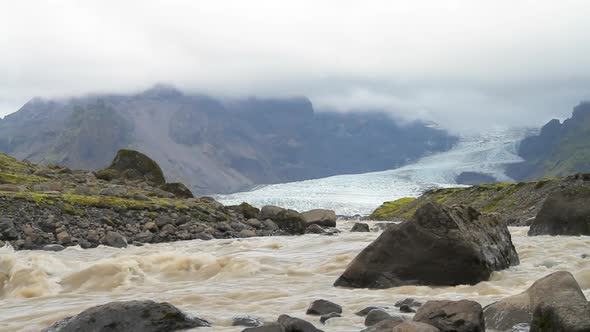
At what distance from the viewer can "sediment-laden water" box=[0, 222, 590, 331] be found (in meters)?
11.6

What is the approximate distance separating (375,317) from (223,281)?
23.3 feet

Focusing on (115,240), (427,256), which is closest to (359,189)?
(115,240)

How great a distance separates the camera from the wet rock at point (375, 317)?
934 cm

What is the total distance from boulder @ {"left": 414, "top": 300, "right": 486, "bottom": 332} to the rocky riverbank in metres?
17.2

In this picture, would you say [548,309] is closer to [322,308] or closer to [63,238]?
[322,308]

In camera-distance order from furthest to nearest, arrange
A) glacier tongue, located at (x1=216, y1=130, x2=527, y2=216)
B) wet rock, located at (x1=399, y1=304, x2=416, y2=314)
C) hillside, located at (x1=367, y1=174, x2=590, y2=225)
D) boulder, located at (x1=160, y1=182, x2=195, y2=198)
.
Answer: glacier tongue, located at (x1=216, y1=130, x2=527, y2=216)
hillside, located at (x1=367, y1=174, x2=590, y2=225)
boulder, located at (x1=160, y1=182, x2=195, y2=198)
wet rock, located at (x1=399, y1=304, x2=416, y2=314)

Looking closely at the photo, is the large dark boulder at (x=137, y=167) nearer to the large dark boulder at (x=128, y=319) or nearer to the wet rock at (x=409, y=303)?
the wet rock at (x=409, y=303)

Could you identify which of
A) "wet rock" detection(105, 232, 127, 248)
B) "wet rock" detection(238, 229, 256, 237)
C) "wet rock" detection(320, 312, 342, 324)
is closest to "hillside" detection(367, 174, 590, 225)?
"wet rock" detection(238, 229, 256, 237)

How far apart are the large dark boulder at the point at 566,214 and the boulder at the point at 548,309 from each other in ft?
56.2

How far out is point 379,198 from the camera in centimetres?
12912

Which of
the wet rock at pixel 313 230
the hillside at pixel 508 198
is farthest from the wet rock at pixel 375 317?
the hillside at pixel 508 198

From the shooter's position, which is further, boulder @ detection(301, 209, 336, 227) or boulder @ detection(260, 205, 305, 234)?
boulder @ detection(301, 209, 336, 227)

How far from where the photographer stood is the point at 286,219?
34469mm

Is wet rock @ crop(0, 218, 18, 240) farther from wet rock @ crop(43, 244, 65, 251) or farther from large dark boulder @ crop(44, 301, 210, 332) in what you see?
large dark boulder @ crop(44, 301, 210, 332)
